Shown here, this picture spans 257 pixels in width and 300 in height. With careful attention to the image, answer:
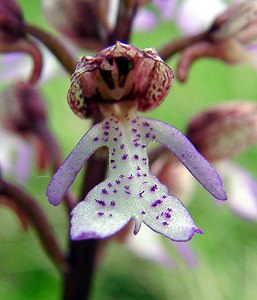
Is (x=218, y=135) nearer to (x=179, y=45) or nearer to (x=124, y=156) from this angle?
(x=179, y=45)

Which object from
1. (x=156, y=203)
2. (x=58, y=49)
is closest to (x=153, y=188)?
(x=156, y=203)

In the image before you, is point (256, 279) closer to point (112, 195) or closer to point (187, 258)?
point (187, 258)

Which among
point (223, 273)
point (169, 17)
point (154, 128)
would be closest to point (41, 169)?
point (169, 17)

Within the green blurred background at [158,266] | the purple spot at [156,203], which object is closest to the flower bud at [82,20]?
the purple spot at [156,203]

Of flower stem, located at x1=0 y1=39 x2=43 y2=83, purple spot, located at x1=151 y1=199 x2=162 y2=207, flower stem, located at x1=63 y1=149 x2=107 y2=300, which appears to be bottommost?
flower stem, located at x1=63 y1=149 x2=107 y2=300

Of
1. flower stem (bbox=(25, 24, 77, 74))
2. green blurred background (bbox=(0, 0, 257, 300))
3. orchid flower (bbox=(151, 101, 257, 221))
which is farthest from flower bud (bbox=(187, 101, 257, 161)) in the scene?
green blurred background (bbox=(0, 0, 257, 300))

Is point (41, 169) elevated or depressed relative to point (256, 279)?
elevated

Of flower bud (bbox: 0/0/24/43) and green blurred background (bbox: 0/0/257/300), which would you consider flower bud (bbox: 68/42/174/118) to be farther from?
green blurred background (bbox: 0/0/257/300)
